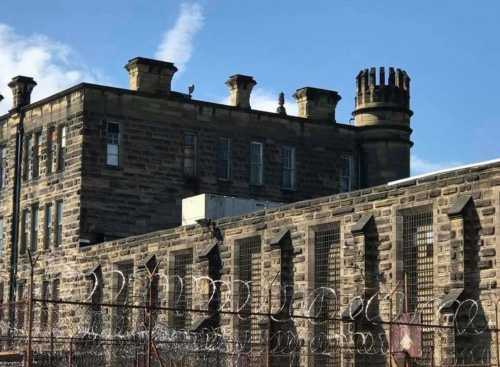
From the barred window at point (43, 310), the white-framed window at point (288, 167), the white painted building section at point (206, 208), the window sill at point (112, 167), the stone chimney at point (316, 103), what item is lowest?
the barred window at point (43, 310)

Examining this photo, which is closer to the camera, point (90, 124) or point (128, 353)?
point (128, 353)

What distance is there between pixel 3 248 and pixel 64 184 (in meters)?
5.92

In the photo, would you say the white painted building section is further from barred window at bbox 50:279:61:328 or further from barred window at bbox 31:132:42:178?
barred window at bbox 31:132:42:178

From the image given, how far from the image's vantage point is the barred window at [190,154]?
55.0 metres

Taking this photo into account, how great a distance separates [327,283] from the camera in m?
38.3

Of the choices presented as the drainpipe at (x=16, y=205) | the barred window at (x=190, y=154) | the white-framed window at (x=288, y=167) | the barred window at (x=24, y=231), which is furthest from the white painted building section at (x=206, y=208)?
the drainpipe at (x=16, y=205)

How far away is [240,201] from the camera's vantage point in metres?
48.7

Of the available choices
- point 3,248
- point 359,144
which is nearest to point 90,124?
point 3,248

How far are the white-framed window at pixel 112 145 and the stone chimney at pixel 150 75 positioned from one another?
2198 millimetres

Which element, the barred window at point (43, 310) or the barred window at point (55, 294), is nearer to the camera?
the barred window at point (43, 310)

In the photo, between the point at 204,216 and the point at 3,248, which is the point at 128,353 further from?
the point at 3,248

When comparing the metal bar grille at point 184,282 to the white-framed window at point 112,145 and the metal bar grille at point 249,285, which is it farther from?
the white-framed window at point 112,145

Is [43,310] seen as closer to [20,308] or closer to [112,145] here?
[20,308]

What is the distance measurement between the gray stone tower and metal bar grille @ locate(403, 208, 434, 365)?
24.2 meters
